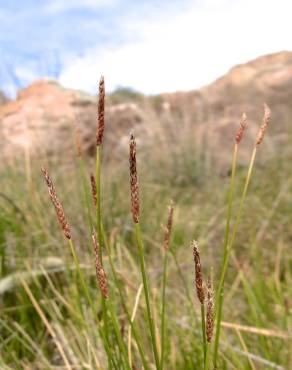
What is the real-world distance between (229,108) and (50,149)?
3615 mm

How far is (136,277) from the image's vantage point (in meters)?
1.30

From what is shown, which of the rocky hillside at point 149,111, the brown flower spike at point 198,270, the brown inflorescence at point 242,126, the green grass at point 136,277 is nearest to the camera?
the brown flower spike at point 198,270

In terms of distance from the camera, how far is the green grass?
0.84 metres

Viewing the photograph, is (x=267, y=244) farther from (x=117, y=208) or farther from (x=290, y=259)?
(x=117, y=208)

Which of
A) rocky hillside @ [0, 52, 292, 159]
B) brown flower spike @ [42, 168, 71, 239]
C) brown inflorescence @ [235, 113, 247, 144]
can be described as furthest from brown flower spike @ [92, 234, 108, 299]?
rocky hillside @ [0, 52, 292, 159]

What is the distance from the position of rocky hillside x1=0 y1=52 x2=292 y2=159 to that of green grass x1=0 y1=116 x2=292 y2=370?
82 centimetres

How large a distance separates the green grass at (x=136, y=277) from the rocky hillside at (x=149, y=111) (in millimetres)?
823

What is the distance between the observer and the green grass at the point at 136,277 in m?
0.84

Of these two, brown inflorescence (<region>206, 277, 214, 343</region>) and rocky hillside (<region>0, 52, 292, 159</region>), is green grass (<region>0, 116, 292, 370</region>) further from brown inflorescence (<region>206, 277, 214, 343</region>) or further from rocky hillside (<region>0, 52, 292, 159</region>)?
rocky hillside (<region>0, 52, 292, 159</region>)

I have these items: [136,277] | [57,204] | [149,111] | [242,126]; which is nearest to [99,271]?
[57,204]

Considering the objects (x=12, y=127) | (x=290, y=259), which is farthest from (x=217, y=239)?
(x=12, y=127)

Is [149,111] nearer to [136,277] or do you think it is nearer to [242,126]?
[136,277]

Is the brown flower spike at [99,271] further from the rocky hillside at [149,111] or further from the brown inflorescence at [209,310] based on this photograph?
the rocky hillside at [149,111]

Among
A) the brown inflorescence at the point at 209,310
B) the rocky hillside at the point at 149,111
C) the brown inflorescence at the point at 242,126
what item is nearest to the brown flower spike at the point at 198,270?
the brown inflorescence at the point at 209,310
